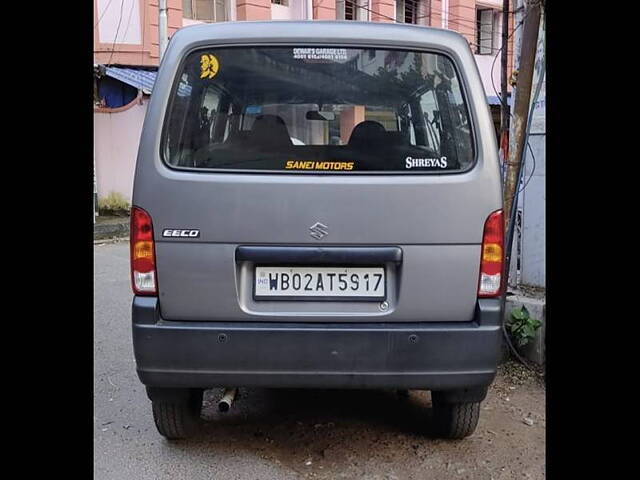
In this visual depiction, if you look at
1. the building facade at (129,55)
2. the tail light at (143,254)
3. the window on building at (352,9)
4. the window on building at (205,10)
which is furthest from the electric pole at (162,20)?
the tail light at (143,254)

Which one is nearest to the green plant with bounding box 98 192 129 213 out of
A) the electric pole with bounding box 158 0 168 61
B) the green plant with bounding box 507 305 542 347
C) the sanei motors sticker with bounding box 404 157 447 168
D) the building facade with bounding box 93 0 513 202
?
the building facade with bounding box 93 0 513 202

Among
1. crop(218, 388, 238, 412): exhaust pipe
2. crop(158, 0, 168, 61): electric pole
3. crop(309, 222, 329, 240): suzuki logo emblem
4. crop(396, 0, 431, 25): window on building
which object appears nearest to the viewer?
crop(309, 222, 329, 240): suzuki logo emblem

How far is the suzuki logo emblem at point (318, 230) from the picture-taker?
2592 millimetres

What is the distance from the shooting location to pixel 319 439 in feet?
10.7

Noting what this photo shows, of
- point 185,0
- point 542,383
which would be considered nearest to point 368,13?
point 185,0

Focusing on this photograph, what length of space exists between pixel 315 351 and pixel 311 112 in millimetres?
1038

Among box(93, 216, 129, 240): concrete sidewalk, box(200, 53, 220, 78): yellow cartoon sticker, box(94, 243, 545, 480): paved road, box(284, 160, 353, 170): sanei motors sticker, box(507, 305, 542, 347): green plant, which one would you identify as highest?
box(200, 53, 220, 78): yellow cartoon sticker

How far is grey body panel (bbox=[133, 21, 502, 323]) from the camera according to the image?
2592mm

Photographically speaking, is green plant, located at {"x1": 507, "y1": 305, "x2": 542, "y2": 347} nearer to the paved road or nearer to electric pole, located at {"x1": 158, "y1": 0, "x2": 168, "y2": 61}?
the paved road

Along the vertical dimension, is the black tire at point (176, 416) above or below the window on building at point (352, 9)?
below

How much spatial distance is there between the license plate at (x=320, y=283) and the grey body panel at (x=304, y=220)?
0.04 meters

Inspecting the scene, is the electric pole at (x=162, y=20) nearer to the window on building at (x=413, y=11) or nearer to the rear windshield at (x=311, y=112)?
the window on building at (x=413, y=11)

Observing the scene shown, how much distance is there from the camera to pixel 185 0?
1418 cm
